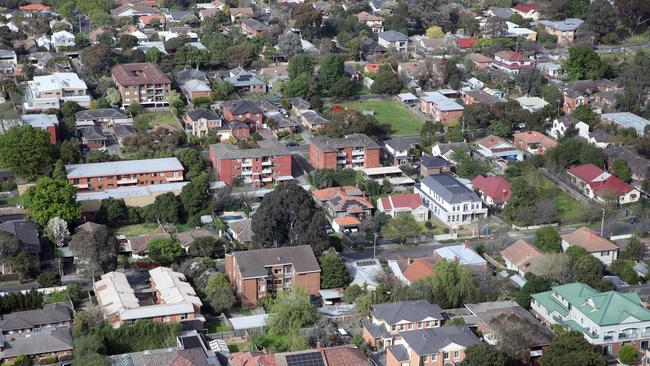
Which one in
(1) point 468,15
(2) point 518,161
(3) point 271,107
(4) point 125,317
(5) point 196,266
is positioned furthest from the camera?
(1) point 468,15

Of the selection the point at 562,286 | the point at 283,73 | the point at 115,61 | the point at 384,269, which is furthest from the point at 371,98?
the point at 562,286

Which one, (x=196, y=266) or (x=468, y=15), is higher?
(x=196, y=266)

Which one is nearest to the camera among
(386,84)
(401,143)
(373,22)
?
(401,143)

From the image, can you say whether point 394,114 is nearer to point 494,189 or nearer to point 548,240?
point 494,189

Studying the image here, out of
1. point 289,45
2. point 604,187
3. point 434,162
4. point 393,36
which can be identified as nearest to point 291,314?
point 434,162

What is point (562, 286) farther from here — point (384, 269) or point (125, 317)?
point (125, 317)

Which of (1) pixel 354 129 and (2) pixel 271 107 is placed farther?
(2) pixel 271 107
